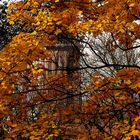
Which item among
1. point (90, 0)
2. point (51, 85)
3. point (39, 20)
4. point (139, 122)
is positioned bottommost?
point (139, 122)

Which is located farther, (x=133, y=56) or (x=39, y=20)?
(x=133, y=56)

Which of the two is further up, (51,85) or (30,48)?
(30,48)

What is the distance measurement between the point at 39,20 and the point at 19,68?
1.42 m

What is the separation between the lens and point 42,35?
298 inches

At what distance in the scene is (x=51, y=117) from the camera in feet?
28.6

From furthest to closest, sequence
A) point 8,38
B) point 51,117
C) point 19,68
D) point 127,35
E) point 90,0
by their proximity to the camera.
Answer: point 8,38 → point 127,35 → point 51,117 → point 90,0 → point 19,68

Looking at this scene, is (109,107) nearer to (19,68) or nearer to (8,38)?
(19,68)

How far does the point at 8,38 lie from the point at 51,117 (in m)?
7.43

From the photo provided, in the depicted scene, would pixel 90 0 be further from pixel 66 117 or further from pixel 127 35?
pixel 66 117

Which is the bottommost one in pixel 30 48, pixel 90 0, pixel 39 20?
pixel 30 48

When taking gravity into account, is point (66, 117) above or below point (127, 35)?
below

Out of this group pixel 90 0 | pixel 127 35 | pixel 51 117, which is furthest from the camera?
pixel 127 35

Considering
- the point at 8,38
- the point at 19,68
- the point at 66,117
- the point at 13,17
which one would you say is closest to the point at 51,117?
the point at 66,117

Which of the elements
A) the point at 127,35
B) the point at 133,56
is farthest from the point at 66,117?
the point at 133,56
